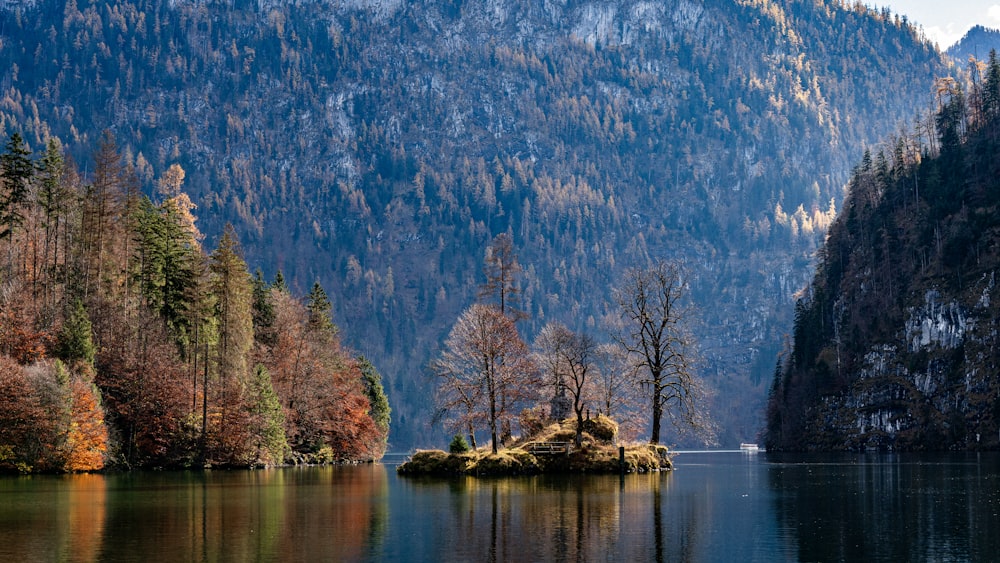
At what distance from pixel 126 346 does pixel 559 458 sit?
41.5 meters

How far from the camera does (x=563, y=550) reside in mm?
34719

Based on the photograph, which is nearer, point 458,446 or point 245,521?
point 245,521

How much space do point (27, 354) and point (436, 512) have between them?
173 feet

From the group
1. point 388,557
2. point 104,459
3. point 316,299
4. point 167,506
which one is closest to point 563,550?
point 388,557

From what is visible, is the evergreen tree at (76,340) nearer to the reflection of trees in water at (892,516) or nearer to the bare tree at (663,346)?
the bare tree at (663,346)

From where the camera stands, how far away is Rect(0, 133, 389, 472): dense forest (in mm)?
84562

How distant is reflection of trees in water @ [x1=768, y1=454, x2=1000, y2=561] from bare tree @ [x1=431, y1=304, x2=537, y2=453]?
22.9 m

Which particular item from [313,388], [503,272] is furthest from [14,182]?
[503,272]

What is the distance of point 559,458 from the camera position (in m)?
79.8

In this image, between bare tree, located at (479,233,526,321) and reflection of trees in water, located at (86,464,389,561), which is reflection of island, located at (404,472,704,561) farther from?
bare tree, located at (479,233,526,321)

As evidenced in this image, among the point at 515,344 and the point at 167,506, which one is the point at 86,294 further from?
the point at 167,506

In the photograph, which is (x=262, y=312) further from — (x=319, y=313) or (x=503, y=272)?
(x=503, y=272)

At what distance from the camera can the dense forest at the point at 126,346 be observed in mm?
84562

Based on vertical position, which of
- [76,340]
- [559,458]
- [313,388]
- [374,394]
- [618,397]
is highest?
[76,340]
